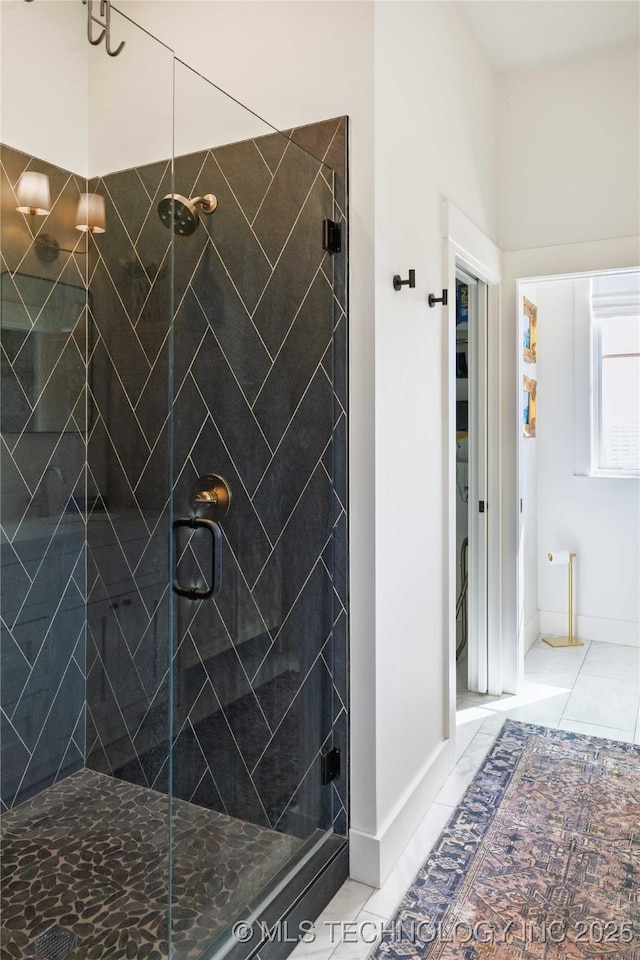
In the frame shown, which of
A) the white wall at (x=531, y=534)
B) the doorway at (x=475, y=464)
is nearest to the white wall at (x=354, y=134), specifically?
the doorway at (x=475, y=464)

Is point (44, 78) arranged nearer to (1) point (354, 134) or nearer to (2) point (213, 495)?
(1) point (354, 134)

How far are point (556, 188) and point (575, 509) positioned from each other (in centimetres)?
200

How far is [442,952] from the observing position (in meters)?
1.74

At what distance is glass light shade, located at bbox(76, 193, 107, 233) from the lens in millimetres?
1802

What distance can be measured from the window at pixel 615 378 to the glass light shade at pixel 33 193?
346 cm

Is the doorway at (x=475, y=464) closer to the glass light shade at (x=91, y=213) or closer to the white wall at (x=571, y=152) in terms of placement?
the white wall at (x=571, y=152)

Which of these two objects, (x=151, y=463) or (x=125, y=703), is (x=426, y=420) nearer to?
(x=151, y=463)

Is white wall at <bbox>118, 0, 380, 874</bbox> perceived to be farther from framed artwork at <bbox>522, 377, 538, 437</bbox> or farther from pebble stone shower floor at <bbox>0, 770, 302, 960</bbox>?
framed artwork at <bbox>522, 377, 538, 437</bbox>

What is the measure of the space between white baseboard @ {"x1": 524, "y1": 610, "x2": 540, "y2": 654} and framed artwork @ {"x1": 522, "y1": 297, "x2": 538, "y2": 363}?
1594mm

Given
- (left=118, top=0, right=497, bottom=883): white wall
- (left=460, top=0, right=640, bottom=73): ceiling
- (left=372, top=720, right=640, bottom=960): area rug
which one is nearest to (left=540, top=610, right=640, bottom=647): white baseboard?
(left=372, top=720, right=640, bottom=960): area rug

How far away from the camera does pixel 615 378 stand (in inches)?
169

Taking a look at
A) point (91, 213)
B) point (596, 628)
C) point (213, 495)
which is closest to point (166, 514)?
point (213, 495)

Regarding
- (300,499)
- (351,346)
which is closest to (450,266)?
(351,346)

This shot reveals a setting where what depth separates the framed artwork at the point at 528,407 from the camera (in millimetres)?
3592
